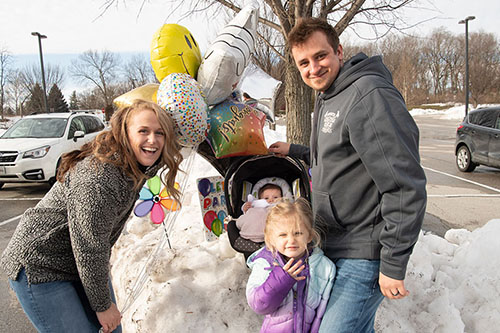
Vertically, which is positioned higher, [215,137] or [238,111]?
[238,111]

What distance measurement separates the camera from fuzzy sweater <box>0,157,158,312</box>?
1665mm

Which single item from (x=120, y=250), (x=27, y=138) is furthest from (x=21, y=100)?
(x=120, y=250)

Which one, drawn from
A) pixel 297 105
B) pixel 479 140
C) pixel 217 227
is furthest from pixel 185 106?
pixel 479 140

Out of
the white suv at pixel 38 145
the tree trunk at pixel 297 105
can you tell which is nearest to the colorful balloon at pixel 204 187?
the tree trunk at pixel 297 105

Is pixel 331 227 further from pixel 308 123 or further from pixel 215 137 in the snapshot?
pixel 308 123

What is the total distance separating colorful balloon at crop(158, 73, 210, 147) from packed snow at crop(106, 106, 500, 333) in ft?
1.37

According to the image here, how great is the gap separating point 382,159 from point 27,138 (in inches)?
384

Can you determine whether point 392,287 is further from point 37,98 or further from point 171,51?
point 37,98

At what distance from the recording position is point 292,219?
6.66 feet

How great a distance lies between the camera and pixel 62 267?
1.78m

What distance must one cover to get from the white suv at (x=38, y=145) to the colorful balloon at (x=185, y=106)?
5.85 meters

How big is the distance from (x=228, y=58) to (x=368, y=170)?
1803mm

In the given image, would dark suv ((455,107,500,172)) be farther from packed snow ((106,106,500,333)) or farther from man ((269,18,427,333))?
man ((269,18,427,333))

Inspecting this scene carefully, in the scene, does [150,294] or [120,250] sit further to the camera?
[120,250]
